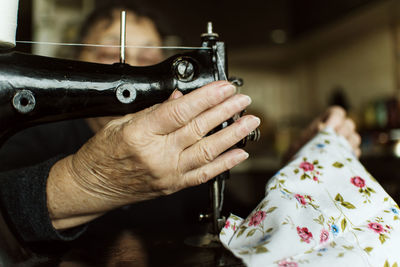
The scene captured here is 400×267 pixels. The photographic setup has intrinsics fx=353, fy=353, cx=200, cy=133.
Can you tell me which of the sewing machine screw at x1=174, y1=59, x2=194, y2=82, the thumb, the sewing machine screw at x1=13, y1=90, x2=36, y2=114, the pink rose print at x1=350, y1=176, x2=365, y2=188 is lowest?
the pink rose print at x1=350, y1=176, x2=365, y2=188

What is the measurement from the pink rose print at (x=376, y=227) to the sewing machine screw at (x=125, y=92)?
14.6 inches

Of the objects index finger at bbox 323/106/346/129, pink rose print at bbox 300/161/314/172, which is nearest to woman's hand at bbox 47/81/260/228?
pink rose print at bbox 300/161/314/172

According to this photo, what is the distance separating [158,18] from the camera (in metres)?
1.29

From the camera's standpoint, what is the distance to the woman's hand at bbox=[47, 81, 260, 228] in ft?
1.55

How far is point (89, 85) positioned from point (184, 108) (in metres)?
0.16

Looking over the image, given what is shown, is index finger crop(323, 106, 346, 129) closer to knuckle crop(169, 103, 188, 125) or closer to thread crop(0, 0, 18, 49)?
knuckle crop(169, 103, 188, 125)

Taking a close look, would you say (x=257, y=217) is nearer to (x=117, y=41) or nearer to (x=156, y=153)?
(x=156, y=153)

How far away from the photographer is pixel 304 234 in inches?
16.4

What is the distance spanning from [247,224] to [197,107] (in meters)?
0.17

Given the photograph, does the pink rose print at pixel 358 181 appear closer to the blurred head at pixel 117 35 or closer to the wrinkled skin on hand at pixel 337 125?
the wrinkled skin on hand at pixel 337 125

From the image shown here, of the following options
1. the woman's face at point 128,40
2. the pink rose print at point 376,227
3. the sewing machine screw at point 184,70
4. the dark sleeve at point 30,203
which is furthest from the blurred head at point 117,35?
the pink rose print at point 376,227

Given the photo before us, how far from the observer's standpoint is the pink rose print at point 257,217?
0.46 m

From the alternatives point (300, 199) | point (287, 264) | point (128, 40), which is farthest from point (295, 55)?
point (287, 264)

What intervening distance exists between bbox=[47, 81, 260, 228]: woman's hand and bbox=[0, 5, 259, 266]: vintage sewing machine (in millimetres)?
36
